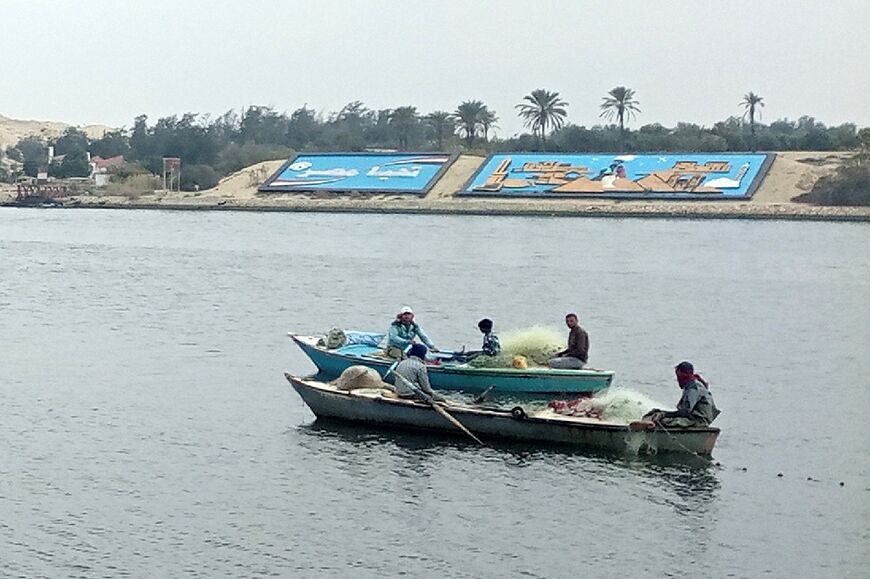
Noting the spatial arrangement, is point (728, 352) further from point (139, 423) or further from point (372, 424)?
point (139, 423)

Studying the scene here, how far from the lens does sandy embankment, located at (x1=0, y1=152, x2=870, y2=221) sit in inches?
3632

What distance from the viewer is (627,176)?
100125 millimetres

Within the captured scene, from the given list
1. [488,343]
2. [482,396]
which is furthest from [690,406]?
[488,343]

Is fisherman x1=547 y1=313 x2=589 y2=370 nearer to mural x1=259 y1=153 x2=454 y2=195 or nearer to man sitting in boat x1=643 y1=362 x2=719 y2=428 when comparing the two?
man sitting in boat x1=643 y1=362 x2=719 y2=428

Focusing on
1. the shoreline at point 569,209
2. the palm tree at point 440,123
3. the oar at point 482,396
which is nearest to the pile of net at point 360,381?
the oar at point 482,396

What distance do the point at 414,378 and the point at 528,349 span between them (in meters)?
3.57

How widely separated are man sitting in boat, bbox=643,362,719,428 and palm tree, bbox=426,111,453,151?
112 metres

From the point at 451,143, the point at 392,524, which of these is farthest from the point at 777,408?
the point at 451,143

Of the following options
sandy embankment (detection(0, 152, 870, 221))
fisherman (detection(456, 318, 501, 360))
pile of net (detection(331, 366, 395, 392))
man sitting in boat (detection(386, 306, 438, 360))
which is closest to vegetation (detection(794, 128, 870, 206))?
sandy embankment (detection(0, 152, 870, 221))

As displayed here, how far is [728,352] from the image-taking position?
33.6 meters

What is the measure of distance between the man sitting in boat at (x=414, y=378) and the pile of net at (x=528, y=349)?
2.26 metres

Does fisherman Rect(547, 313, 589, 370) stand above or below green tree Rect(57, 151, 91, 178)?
below

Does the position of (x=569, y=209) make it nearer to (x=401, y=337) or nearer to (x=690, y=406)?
(x=401, y=337)

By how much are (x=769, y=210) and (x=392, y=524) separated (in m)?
76.9
